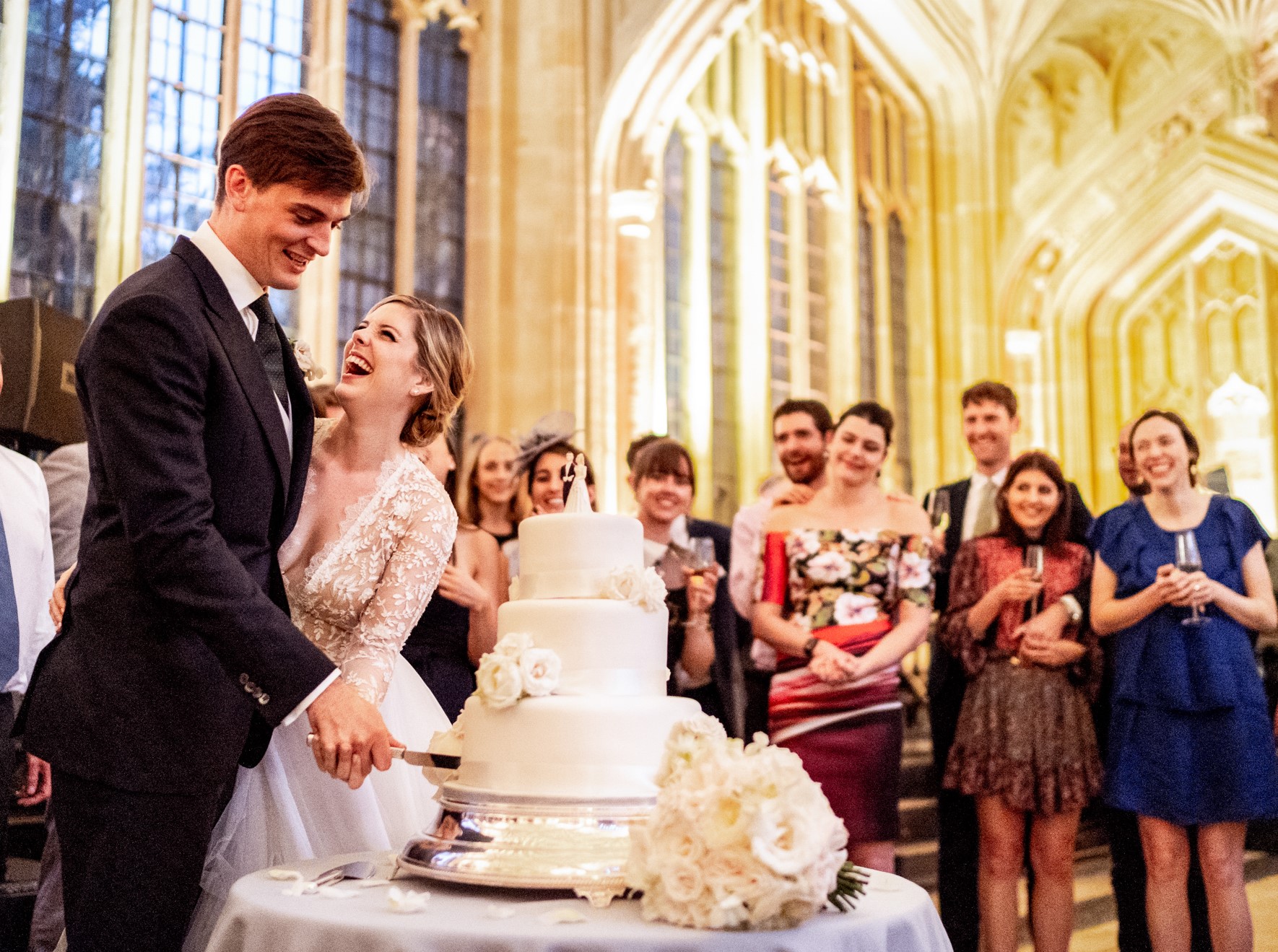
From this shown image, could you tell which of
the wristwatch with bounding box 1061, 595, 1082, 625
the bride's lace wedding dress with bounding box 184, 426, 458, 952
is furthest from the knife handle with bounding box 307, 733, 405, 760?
the wristwatch with bounding box 1061, 595, 1082, 625

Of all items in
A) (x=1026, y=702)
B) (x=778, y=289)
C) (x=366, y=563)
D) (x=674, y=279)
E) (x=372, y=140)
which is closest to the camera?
(x=366, y=563)

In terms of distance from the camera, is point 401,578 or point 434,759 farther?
point 401,578

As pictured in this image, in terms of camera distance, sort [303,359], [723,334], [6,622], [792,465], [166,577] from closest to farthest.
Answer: [166,577]
[303,359]
[6,622]
[792,465]
[723,334]

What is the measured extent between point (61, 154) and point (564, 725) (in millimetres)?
6735

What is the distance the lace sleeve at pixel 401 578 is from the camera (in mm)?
2270

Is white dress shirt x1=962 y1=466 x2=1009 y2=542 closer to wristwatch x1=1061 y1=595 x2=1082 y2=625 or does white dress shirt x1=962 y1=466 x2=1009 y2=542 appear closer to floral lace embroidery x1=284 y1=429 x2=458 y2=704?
wristwatch x1=1061 y1=595 x2=1082 y2=625

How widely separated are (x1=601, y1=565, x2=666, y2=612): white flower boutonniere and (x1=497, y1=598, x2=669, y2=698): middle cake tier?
11mm

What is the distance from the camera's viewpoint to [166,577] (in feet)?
5.86

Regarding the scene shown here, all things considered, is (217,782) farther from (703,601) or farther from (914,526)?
(914,526)

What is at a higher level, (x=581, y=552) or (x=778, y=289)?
(x=778, y=289)

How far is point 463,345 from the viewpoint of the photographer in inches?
97.4

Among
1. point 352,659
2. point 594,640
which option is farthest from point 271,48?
point 594,640

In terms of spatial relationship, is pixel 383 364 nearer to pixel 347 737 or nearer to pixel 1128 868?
pixel 347 737

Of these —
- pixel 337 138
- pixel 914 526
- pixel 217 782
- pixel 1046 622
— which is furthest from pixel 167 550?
pixel 1046 622
